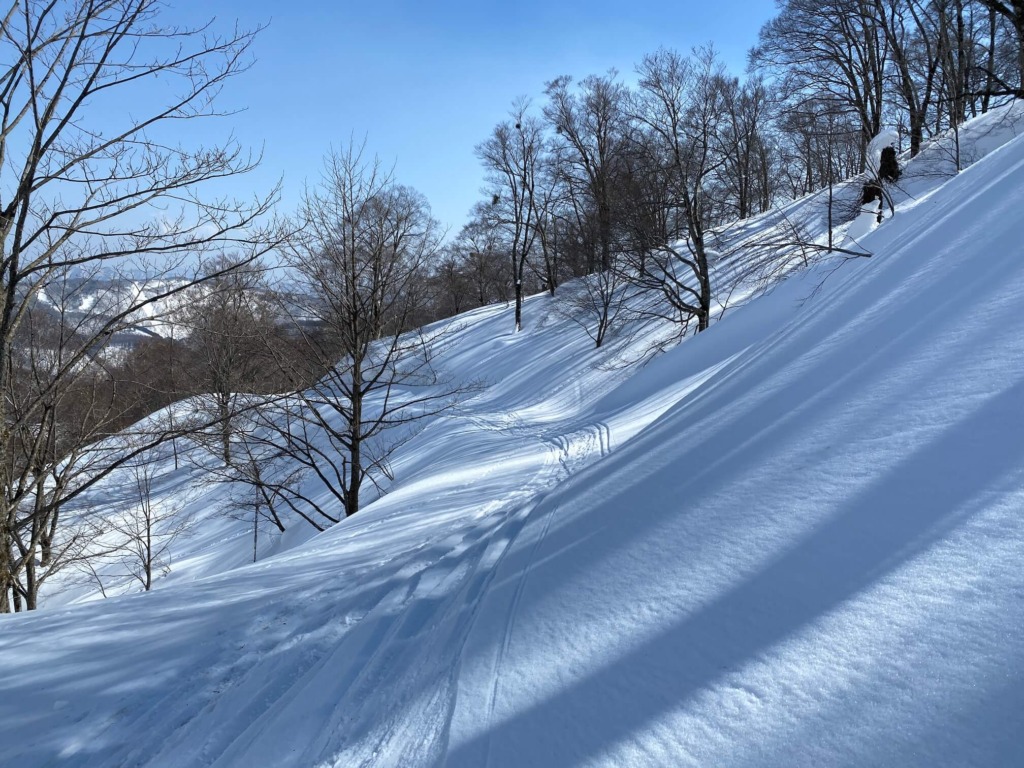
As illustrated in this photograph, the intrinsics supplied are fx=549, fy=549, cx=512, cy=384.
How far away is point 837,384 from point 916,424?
2.78 ft

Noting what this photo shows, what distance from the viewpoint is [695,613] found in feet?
7.48

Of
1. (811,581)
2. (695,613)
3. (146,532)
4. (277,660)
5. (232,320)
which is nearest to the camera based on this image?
(811,581)

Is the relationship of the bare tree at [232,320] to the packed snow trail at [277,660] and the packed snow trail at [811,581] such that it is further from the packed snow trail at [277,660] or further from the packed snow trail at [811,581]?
the packed snow trail at [811,581]

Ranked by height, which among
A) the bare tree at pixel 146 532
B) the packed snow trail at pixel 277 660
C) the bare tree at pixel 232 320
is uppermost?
the bare tree at pixel 232 320

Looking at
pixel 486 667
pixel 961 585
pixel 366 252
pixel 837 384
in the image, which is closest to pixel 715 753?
pixel 961 585

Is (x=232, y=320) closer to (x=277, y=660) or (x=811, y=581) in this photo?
(x=277, y=660)

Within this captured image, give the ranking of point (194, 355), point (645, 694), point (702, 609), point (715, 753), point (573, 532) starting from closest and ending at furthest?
point (715, 753) < point (645, 694) < point (702, 609) < point (573, 532) < point (194, 355)

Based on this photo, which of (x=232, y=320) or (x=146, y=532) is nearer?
(x=232, y=320)

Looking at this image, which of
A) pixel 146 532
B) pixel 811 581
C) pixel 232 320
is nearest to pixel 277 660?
pixel 811 581

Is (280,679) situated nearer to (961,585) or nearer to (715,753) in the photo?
(715,753)

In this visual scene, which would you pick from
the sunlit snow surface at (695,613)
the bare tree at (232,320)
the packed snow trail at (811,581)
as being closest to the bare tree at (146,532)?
the bare tree at (232,320)

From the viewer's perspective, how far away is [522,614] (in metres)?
2.89

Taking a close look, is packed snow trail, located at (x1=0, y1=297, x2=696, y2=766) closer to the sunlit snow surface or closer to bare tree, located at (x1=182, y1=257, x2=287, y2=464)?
the sunlit snow surface

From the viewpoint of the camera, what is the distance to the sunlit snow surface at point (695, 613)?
67.1 inches
